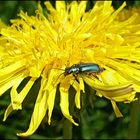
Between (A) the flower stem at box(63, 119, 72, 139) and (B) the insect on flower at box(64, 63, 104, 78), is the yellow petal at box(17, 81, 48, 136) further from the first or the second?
(A) the flower stem at box(63, 119, 72, 139)

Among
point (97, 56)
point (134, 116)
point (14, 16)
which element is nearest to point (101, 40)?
point (97, 56)

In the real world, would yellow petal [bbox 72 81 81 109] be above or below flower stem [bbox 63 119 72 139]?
above

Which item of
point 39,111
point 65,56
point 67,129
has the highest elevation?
point 65,56

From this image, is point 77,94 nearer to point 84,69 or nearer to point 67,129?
point 84,69

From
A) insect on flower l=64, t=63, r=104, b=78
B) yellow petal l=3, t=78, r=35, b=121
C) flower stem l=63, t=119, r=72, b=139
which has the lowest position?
flower stem l=63, t=119, r=72, b=139

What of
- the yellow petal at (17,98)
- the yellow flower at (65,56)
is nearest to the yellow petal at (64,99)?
the yellow flower at (65,56)

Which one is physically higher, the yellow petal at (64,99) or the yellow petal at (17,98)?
the yellow petal at (17,98)

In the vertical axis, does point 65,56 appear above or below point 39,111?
above

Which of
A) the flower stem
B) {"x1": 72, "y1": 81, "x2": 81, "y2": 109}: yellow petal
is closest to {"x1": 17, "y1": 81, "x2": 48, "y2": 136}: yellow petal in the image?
{"x1": 72, "y1": 81, "x2": 81, "y2": 109}: yellow petal

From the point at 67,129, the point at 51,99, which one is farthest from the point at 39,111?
the point at 67,129

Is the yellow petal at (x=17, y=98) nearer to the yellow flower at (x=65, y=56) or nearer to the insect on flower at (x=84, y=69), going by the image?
the yellow flower at (x=65, y=56)
